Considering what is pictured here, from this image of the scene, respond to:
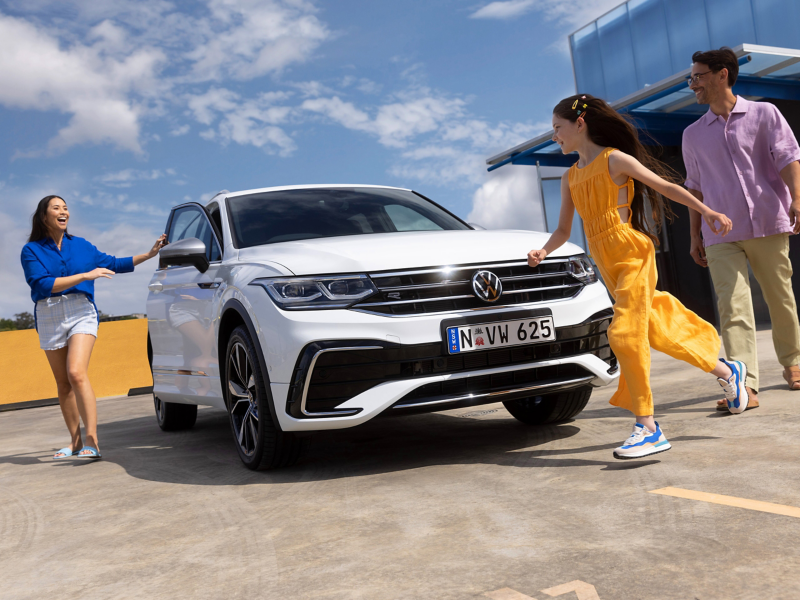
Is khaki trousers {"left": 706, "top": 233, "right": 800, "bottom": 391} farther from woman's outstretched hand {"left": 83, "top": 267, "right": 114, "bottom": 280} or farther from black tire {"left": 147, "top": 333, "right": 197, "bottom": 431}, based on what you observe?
black tire {"left": 147, "top": 333, "right": 197, "bottom": 431}

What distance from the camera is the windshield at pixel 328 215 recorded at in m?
4.88

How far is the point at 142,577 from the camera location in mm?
2674

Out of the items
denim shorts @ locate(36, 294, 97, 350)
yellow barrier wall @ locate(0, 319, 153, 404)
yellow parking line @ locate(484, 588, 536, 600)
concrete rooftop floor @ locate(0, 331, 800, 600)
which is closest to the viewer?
yellow parking line @ locate(484, 588, 536, 600)

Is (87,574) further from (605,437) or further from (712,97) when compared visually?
(712,97)

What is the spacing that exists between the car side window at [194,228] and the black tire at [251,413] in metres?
0.79

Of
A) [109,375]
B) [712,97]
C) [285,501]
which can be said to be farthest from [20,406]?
[712,97]

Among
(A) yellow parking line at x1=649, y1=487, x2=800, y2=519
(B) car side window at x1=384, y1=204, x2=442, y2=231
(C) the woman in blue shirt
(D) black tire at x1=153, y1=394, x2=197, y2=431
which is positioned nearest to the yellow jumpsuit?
(A) yellow parking line at x1=649, y1=487, x2=800, y2=519

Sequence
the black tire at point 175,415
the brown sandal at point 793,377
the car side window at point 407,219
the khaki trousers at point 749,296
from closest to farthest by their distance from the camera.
Answer: the khaki trousers at point 749,296 < the brown sandal at point 793,377 < the car side window at point 407,219 < the black tire at point 175,415

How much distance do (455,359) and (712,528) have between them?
1.55m

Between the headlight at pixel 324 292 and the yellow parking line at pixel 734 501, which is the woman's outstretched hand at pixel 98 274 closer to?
the headlight at pixel 324 292

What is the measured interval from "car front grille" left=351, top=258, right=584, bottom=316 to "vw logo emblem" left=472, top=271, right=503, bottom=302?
2 centimetres

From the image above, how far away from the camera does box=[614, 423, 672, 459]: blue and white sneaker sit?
3512 millimetres

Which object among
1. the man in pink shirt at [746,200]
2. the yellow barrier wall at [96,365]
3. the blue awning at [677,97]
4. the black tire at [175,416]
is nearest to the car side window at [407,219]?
the man in pink shirt at [746,200]

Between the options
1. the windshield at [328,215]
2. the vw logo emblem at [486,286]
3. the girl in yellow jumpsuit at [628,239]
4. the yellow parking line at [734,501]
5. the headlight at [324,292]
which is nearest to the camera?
the yellow parking line at [734,501]
